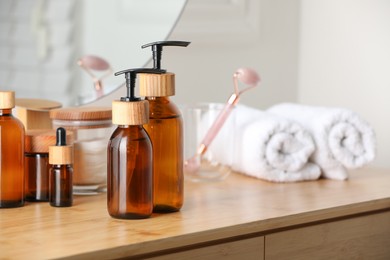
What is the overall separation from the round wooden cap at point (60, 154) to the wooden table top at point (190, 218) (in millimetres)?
75

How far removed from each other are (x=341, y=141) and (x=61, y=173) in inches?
23.0

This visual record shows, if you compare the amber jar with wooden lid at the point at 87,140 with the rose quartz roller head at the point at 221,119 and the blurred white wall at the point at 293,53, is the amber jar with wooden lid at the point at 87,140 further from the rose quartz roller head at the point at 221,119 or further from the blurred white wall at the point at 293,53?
the blurred white wall at the point at 293,53

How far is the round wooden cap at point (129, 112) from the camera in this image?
118 cm

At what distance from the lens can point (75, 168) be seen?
1363 mm

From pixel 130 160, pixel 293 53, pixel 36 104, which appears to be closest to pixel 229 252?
pixel 130 160

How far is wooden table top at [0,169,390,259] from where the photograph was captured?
3.44ft

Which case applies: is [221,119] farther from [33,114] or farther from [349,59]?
[349,59]

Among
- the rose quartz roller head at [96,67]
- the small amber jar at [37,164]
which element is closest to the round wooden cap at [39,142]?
the small amber jar at [37,164]

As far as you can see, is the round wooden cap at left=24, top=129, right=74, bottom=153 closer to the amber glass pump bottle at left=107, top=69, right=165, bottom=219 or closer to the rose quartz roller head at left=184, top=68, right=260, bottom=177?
the amber glass pump bottle at left=107, top=69, right=165, bottom=219

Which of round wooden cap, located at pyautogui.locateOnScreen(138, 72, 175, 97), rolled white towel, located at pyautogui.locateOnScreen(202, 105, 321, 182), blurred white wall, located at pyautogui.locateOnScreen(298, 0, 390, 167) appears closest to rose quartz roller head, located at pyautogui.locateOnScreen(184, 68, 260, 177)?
rolled white towel, located at pyautogui.locateOnScreen(202, 105, 321, 182)

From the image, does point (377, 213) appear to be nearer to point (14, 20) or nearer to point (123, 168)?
point (123, 168)

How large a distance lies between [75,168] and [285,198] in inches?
14.1

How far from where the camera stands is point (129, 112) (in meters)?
1.18

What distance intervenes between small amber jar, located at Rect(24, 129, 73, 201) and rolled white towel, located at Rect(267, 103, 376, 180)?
0.51 metres
